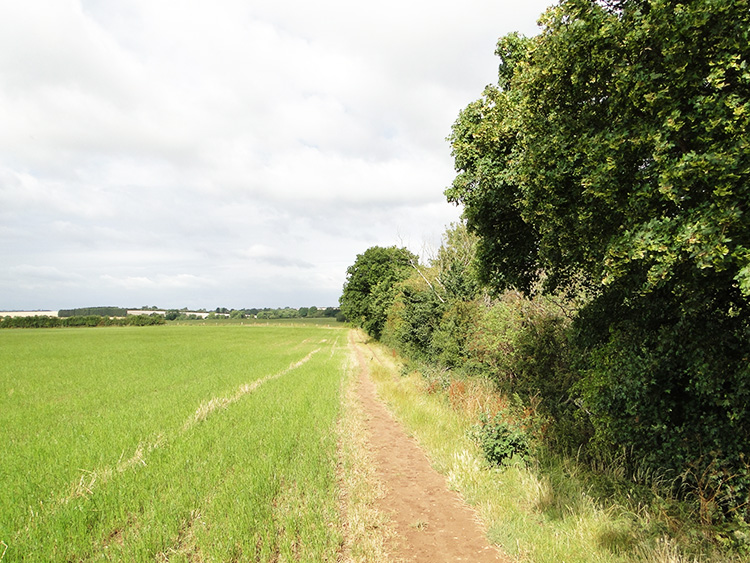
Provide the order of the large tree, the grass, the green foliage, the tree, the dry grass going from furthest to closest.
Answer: the tree < the green foliage < the dry grass < the grass < the large tree

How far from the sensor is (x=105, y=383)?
1891 cm

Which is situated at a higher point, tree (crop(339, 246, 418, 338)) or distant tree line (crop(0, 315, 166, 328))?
tree (crop(339, 246, 418, 338))

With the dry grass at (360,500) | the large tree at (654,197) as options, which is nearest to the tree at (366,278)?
the dry grass at (360,500)

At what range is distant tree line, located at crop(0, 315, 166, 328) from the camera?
330 ft

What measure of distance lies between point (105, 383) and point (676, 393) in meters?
22.7

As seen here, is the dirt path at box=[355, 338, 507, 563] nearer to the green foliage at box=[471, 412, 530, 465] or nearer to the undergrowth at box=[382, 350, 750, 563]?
the undergrowth at box=[382, 350, 750, 563]

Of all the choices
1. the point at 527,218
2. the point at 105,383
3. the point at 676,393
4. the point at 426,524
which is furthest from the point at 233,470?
the point at 105,383

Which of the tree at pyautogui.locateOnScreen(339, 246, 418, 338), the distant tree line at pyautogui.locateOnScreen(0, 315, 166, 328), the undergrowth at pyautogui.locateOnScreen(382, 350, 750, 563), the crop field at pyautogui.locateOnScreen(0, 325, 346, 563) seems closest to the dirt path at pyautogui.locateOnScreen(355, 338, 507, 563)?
the undergrowth at pyautogui.locateOnScreen(382, 350, 750, 563)

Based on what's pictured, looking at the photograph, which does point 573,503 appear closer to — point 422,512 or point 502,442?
point 502,442

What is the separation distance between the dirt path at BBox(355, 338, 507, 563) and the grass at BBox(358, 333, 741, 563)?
26 centimetres

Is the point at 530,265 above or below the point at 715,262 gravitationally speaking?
above

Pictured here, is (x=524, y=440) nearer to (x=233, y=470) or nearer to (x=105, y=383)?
(x=233, y=470)

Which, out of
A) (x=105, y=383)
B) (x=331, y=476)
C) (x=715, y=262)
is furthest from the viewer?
(x=105, y=383)

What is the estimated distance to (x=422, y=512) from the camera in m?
6.34
